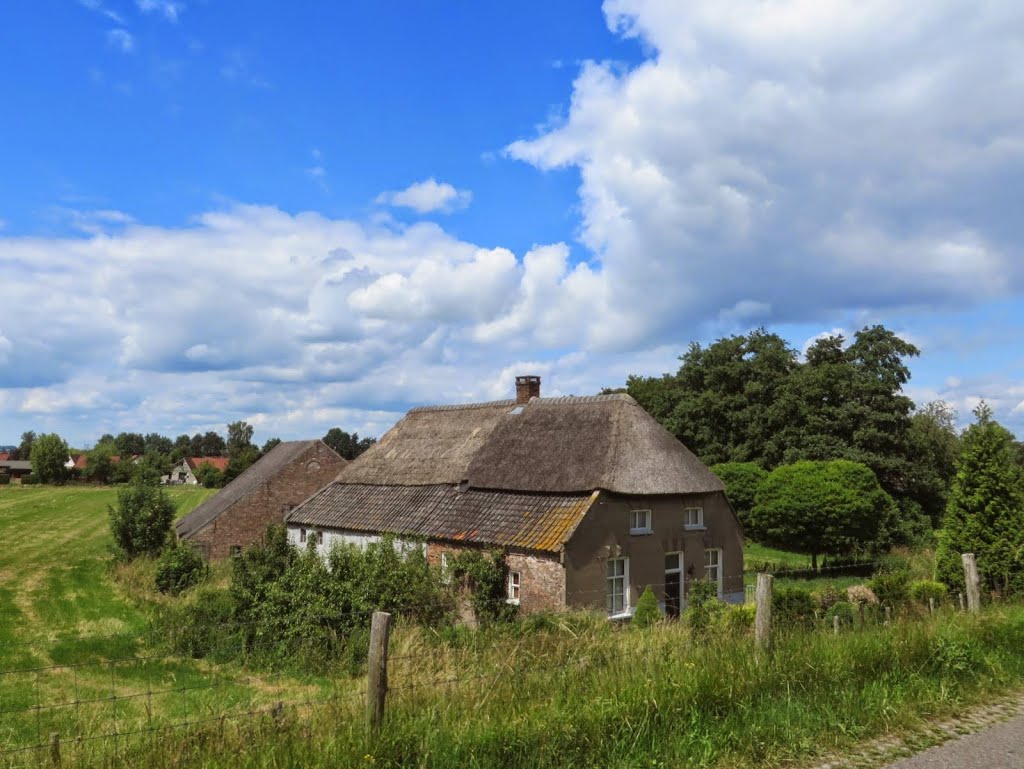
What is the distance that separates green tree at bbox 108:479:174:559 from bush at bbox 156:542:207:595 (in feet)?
10.4

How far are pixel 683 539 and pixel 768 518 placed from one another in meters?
13.1

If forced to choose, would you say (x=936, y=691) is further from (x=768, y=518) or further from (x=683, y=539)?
(x=768, y=518)

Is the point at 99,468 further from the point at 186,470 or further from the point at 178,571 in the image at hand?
the point at 178,571

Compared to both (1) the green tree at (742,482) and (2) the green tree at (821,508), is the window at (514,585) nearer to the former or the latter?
(2) the green tree at (821,508)

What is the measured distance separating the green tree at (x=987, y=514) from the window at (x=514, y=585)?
376 inches

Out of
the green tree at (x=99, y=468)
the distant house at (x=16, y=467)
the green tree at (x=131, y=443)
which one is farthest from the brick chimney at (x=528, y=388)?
the green tree at (x=131, y=443)

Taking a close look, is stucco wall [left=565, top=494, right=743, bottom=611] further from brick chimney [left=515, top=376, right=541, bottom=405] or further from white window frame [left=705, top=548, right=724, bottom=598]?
brick chimney [left=515, top=376, right=541, bottom=405]

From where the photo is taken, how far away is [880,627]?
8.59m

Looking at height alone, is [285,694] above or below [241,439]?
below

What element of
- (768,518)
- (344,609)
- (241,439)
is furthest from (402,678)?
(241,439)

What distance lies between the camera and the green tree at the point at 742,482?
37.1 meters

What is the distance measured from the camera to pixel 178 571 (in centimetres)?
2377

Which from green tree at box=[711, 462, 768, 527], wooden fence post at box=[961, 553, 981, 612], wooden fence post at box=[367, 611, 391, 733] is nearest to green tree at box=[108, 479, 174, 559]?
wooden fence post at box=[367, 611, 391, 733]

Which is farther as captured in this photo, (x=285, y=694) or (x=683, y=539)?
(x=683, y=539)
